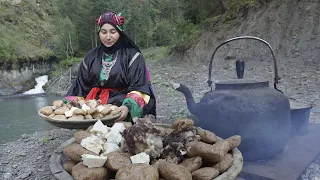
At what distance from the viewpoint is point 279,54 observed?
Result: 33.7 feet

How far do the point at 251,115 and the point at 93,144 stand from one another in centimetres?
133

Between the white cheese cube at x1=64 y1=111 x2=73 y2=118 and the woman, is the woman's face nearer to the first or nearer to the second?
the woman

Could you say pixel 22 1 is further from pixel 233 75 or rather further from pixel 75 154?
pixel 75 154

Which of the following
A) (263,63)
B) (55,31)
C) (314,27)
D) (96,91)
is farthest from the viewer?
(55,31)

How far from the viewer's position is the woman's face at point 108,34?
3.01 m

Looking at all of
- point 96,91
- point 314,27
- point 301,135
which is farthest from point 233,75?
point 96,91

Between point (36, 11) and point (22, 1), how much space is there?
1.94 meters

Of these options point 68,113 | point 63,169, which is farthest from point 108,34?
point 63,169

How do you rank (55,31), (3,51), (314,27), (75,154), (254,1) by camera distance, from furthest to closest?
(55,31)
(3,51)
(254,1)
(314,27)
(75,154)

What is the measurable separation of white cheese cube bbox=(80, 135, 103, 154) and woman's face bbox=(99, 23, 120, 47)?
1.53 m

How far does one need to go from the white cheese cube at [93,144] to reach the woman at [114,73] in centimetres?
110

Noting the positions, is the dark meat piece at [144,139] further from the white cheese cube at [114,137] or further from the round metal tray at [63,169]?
the round metal tray at [63,169]

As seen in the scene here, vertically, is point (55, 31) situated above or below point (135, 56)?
above

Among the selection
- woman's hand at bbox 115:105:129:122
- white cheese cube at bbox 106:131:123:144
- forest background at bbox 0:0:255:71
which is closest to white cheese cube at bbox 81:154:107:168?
white cheese cube at bbox 106:131:123:144
